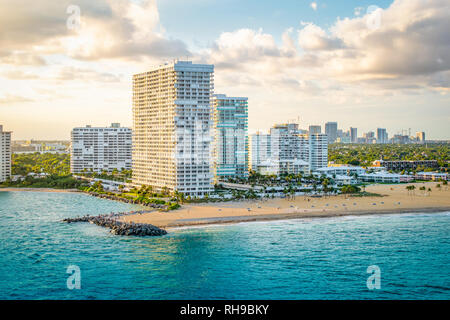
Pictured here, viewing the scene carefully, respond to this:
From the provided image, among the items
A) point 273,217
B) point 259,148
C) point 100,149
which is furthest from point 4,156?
point 273,217

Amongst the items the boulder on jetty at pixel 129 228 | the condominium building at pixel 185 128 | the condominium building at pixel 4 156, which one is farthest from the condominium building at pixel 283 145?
the boulder on jetty at pixel 129 228

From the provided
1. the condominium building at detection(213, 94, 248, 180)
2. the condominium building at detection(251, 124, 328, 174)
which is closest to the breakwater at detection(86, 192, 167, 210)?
the condominium building at detection(213, 94, 248, 180)

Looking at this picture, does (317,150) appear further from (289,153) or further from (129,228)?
(129,228)

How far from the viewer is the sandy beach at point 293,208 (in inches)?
1817

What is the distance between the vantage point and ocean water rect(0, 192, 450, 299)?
26109 mm

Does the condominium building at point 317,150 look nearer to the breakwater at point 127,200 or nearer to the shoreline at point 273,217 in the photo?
the shoreline at point 273,217

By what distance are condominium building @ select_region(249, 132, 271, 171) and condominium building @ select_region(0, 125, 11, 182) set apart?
156 feet

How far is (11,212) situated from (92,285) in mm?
31205

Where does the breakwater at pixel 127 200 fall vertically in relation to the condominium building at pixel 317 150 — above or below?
below

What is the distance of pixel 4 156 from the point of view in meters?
85.9

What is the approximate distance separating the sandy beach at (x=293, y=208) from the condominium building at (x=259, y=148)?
106 feet

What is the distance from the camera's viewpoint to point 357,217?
50062 millimetres
